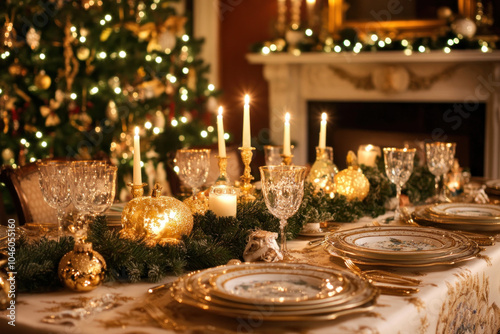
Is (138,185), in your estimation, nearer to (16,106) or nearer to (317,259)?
(317,259)

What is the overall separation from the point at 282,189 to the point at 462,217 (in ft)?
1.99

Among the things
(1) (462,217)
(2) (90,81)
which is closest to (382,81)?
(2) (90,81)

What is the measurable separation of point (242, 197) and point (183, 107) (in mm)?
3094

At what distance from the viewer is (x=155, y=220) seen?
1.50 meters

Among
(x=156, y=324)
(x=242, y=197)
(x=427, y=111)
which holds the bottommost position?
(x=156, y=324)

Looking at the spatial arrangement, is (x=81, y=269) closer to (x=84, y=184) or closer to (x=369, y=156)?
(x=84, y=184)

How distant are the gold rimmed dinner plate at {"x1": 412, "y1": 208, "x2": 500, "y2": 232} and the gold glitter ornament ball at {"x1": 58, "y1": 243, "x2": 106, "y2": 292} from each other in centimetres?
97

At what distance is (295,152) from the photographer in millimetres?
5375

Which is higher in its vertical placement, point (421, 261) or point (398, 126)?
point (398, 126)

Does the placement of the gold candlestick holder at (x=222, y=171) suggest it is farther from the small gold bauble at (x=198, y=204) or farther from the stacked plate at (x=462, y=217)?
the stacked plate at (x=462, y=217)

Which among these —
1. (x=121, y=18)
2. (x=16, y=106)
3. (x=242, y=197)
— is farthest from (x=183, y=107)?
(x=242, y=197)

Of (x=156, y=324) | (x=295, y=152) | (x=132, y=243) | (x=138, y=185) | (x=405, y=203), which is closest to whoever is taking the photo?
(x=156, y=324)

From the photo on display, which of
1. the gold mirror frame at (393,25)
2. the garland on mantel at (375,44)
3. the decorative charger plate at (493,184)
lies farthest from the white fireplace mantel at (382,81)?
the decorative charger plate at (493,184)

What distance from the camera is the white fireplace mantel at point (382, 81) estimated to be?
180 inches
